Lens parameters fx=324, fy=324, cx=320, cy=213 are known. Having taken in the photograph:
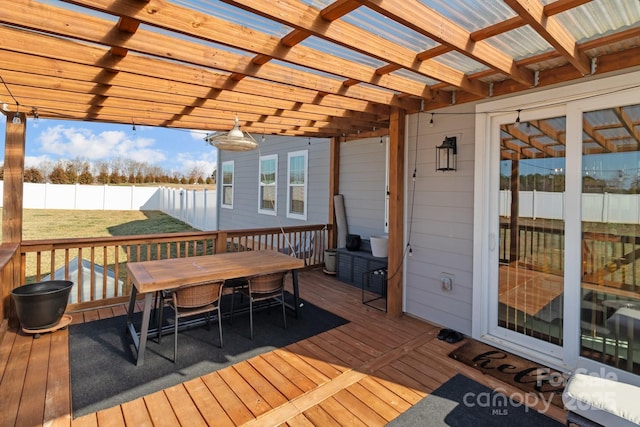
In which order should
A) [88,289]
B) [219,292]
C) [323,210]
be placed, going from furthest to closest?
[323,210] → [88,289] → [219,292]

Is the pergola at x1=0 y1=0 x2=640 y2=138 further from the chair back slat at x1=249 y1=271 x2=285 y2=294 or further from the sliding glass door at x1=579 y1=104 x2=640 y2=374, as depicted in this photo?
the chair back slat at x1=249 y1=271 x2=285 y2=294

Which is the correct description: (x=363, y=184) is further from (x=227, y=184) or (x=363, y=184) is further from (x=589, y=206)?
(x=227, y=184)

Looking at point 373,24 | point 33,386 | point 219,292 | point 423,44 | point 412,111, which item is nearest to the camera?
point 373,24

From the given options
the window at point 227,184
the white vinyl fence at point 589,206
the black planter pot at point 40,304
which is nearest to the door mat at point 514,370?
the white vinyl fence at point 589,206

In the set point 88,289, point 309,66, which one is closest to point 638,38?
Answer: point 309,66

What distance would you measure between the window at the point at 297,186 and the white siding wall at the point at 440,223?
335cm

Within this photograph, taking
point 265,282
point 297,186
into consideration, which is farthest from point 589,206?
point 297,186

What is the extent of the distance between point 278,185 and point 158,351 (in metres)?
5.23

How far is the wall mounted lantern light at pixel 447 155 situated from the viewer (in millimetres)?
3611

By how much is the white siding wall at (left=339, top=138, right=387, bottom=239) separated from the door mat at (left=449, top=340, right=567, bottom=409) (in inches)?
99.4

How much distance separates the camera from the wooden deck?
2.22 m

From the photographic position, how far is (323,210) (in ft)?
21.9

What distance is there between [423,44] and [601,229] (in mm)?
2139

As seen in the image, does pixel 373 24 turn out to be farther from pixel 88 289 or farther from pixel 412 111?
pixel 88 289
